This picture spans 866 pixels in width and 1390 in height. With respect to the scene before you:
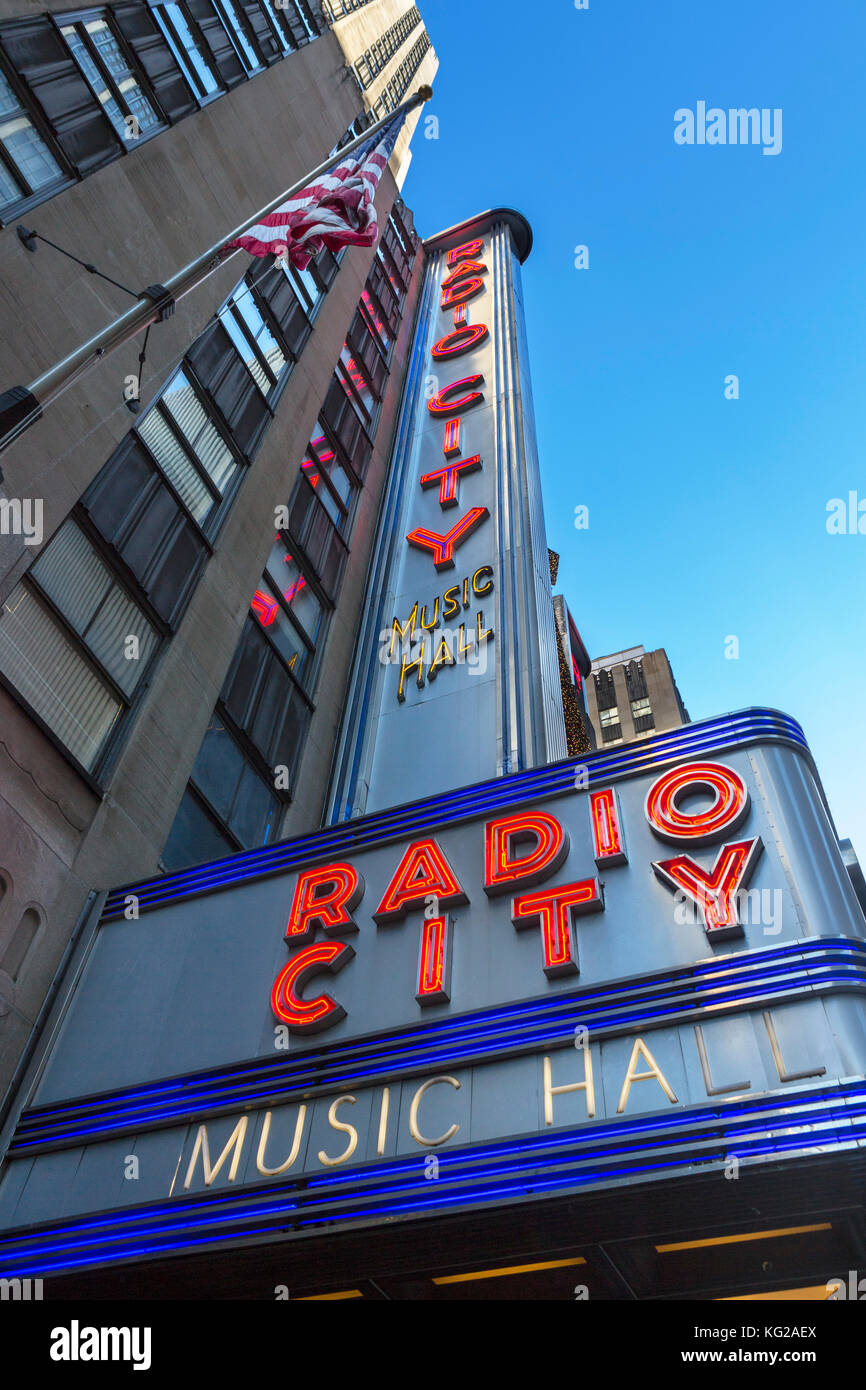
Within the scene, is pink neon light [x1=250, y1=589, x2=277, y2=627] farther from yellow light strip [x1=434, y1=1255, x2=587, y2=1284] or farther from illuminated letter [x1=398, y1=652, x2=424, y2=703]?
yellow light strip [x1=434, y1=1255, x2=587, y2=1284]

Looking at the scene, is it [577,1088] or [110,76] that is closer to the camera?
[577,1088]

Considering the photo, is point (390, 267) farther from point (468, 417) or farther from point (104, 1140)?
point (104, 1140)

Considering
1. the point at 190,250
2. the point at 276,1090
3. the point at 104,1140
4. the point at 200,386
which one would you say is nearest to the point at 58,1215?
the point at 104,1140

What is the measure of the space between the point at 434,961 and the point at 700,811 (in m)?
2.94

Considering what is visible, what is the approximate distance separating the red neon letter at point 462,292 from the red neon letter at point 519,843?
24973mm

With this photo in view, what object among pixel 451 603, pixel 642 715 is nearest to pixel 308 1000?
pixel 451 603

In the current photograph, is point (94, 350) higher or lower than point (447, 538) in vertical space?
lower

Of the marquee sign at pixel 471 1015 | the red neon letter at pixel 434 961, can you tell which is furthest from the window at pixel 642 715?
the red neon letter at pixel 434 961

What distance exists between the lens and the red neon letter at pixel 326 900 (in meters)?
11.0

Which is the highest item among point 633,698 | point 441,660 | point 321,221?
point 633,698

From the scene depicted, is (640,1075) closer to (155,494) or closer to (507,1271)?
(507,1271)

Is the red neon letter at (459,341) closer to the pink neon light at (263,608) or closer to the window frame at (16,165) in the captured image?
the pink neon light at (263,608)

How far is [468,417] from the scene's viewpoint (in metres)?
25.0

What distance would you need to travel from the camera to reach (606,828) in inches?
404
